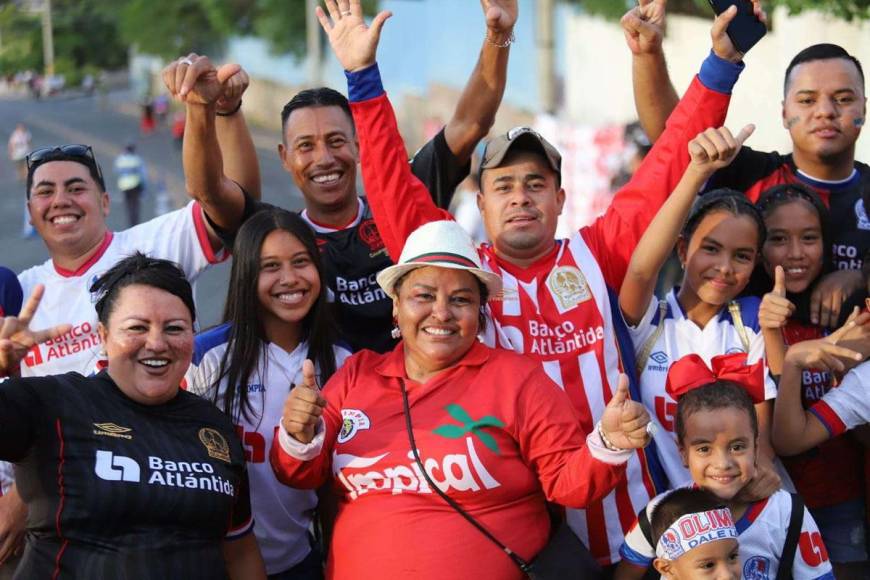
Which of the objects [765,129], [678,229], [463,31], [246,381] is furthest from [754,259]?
[463,31]

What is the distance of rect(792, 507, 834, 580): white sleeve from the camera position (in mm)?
3828

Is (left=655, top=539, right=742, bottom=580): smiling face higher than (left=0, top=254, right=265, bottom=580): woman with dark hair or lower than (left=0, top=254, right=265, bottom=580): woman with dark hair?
lower

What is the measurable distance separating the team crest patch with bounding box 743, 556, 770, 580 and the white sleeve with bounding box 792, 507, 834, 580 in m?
0.10

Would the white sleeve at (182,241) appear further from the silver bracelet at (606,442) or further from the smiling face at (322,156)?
the silver bracelet at (606,442)

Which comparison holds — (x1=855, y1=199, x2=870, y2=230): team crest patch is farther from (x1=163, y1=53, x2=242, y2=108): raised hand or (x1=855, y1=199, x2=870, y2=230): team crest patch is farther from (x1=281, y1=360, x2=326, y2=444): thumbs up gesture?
(x1=163, y1=53, x2=242, y2=108): raised hand

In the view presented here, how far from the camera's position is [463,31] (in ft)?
94.2

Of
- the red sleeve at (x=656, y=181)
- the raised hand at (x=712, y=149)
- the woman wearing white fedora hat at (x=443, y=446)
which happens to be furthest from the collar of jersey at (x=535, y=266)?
the raised hand at (x=712, y=149)

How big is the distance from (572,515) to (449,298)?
89 centimetres

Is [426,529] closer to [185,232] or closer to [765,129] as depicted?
[185,232]

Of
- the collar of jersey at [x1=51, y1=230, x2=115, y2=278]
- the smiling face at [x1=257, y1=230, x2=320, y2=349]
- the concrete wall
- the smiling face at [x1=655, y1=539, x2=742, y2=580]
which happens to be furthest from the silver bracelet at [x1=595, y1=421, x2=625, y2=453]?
the concrete wall

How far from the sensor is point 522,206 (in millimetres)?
4168

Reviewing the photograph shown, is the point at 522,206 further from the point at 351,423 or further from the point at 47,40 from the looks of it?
the point at 47,40

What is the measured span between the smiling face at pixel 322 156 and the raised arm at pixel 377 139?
1.88 feet

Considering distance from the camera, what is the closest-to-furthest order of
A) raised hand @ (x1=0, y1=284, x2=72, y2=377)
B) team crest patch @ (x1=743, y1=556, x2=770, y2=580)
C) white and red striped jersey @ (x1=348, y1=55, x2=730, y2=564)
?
raised hand @ (x1=0, y1=284, x2=72, y2=377) < team crest patch @ (x1=743, y1=556, x2=770, y2=580) < white and red striped jersey @ (x1=348, y1=55, x2=730, y2=564)
